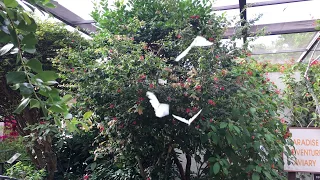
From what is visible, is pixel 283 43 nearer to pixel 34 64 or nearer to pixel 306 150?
pixel 306 150

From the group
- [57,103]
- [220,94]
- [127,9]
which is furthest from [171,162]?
[57,103]

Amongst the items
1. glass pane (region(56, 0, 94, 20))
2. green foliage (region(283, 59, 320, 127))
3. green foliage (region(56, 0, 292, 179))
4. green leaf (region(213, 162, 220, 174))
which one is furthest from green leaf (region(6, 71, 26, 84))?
green foliage (region(283, 59, 320, 127))

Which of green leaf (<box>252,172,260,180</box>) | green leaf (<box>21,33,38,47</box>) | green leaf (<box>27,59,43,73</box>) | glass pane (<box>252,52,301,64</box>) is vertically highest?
glass pane (<box>252,52,301,64</box>)

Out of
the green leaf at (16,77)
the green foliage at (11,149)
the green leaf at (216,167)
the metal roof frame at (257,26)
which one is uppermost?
the metal roof frame at (257,26)

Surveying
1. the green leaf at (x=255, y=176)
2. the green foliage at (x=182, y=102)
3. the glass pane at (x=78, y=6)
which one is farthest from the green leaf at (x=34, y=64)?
the glass pane at (x=78, y=6)

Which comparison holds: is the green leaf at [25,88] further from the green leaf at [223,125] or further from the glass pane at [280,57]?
the glass pane at [280,57]

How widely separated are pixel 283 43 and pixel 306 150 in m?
2.75

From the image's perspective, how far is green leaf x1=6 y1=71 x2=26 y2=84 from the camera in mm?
493

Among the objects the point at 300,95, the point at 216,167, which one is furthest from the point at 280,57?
the point at 216,167

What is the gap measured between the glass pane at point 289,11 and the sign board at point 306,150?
1.72 m

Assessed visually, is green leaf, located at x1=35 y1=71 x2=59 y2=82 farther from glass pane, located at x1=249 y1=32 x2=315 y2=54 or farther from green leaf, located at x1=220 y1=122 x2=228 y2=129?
glass pane, located at x1=249 y1=32 x2=315 y2=54

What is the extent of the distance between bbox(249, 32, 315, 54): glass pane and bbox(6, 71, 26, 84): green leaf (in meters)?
4.18

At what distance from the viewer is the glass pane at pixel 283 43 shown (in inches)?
178

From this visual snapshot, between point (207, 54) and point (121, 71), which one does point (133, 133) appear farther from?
point (207, 54)
